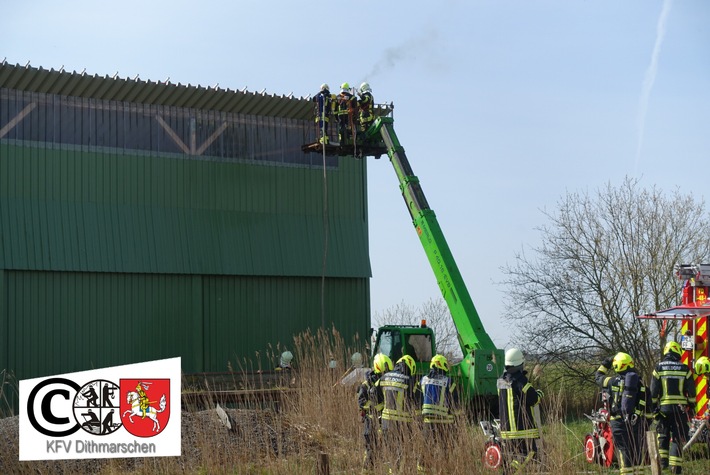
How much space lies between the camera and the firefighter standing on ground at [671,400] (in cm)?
1379

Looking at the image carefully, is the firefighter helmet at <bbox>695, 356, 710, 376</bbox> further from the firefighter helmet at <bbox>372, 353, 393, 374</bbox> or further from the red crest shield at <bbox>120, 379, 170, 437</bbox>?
the red crest shield at <bbox>120, 379, 170, 437</bbox>

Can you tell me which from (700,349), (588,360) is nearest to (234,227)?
(588,360)

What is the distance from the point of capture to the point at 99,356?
22.7 metres

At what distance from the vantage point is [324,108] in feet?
72.6

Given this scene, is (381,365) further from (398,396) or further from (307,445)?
(307,445)

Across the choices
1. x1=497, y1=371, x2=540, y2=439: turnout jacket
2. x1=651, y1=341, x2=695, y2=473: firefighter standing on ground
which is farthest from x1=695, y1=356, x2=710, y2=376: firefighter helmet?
x1=497, y1=371, x2=540, y2=439: turnout jacket

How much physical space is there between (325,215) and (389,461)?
1448 centimetres

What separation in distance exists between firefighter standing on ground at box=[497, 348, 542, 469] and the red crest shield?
4.30 m

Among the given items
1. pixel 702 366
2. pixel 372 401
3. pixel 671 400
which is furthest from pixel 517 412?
pixel 702 366

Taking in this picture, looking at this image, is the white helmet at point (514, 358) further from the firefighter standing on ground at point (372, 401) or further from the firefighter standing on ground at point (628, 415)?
the firefighter standing on ground at point (372, 401)

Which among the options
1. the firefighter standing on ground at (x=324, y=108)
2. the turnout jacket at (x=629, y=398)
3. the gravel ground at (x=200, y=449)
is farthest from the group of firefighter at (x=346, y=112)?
the turnout jacket at (x=629, y=398)

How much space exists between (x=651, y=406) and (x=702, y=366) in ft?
7.14

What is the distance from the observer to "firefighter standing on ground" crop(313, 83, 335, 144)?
2214 centimetres

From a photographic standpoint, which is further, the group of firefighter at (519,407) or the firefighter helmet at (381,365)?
the firefighter helmet at (381,365)
